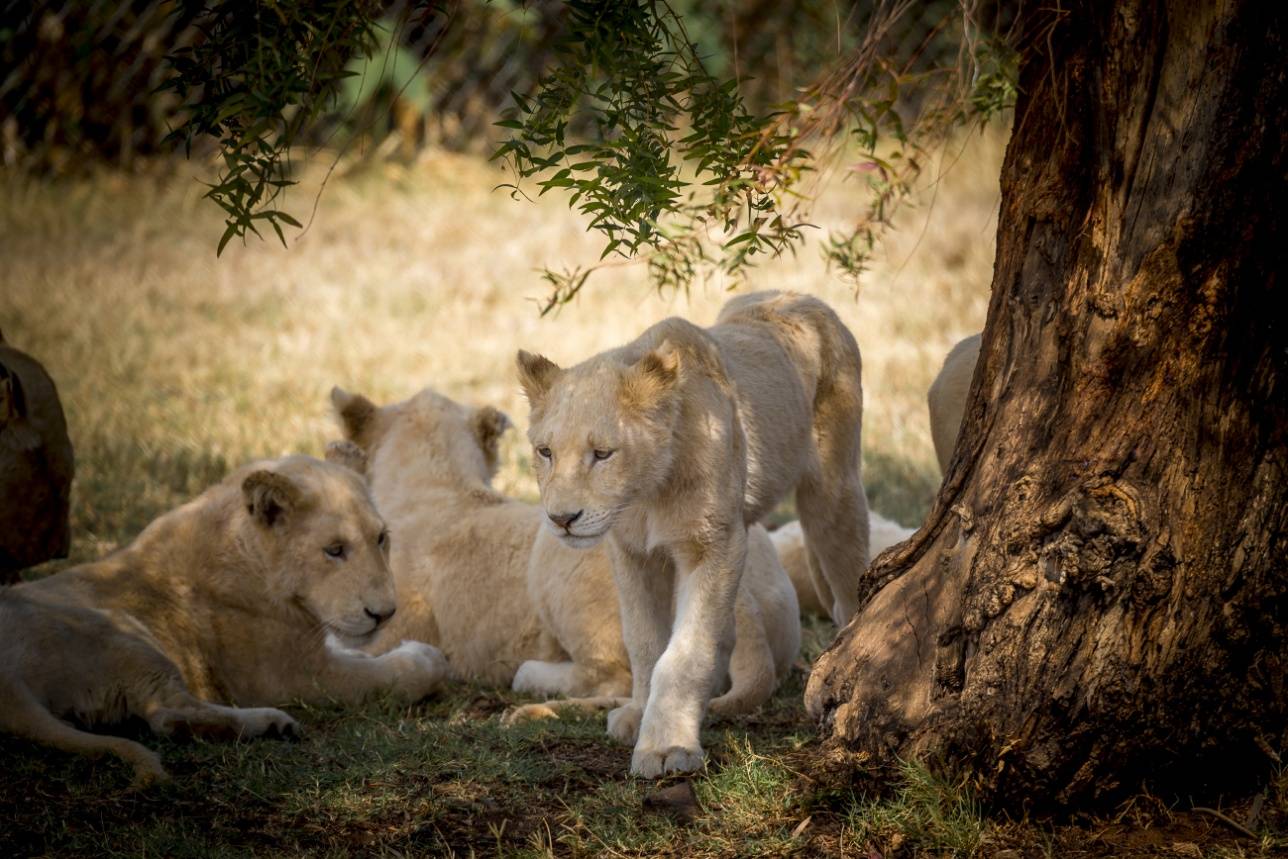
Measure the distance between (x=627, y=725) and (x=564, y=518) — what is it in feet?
2.51

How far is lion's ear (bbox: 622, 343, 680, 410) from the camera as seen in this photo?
4.10 meters

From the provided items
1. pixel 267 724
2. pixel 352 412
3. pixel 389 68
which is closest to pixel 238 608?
pixel 267 724

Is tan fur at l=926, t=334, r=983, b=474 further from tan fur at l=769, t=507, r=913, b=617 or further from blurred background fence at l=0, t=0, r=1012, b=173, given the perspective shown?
blurred background fence at l=0, t=0, r=1012, b=173

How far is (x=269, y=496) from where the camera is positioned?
4828mm

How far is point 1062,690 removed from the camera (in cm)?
337

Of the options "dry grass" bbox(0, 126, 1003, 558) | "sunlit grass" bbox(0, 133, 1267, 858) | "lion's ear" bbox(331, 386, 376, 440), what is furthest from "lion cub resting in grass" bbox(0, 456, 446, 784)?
"dry grass" bbox(0, 126, 1003, 558)

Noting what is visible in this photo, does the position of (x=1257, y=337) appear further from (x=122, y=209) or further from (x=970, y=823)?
(x=122, y=209)

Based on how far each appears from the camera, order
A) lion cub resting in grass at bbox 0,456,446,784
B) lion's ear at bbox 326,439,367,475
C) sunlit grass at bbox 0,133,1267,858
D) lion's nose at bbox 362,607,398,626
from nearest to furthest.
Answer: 1. sunlit grass at bbox 0,133,1267,858
2. lion cub resting in grass at bbox 0,456,446,784
3. lion's nose at bbox 362,607,398,626
4. lion's ear at bbox 326,439,367,475

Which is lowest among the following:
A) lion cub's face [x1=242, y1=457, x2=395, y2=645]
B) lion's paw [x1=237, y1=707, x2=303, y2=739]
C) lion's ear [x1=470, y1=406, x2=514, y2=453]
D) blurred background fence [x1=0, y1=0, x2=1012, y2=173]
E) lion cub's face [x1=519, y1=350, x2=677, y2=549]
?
lion's paw [x1=237, y1=707, x2=303, y2=739]

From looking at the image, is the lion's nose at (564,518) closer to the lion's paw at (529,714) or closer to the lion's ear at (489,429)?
the lion's paw at (529,714)

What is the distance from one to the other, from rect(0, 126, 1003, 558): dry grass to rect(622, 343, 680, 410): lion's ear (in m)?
3.35

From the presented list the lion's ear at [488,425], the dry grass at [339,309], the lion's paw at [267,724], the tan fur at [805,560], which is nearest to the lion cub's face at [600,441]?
the lion's paw at [267,724]

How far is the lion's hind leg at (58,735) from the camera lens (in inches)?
158

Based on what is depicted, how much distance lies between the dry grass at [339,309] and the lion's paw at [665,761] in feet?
11.5
